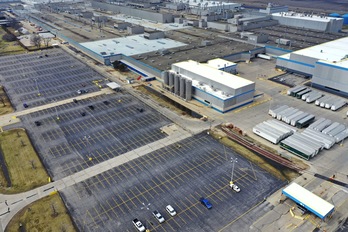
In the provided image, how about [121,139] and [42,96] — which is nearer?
[121,139]

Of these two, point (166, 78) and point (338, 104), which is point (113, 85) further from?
point (338, 104)

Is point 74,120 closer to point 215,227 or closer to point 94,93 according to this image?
point 94,93

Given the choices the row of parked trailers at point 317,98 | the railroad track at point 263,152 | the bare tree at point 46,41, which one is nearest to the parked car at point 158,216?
the railroad track at point 263,152

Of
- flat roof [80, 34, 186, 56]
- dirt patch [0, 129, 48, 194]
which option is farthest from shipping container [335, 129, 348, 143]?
flat roof [80, 34, 186, 56]

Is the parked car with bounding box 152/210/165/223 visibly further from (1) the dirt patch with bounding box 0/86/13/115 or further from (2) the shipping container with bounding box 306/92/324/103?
(2) the shipping container with bounding box 306/92/324/103

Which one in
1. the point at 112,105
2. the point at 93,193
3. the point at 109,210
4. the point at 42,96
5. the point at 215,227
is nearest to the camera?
the point at 215,227

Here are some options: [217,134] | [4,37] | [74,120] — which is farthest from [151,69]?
[4,37]

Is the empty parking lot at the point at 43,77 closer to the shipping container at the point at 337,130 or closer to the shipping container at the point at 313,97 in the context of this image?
the shipping container at the point at 313,97
